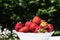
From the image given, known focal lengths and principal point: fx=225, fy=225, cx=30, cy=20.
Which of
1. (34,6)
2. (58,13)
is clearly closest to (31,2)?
(34,6)

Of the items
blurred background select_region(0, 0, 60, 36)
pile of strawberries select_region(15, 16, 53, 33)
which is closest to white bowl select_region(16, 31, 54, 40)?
pile of strawberries select_region(15, 16, 53, 33)

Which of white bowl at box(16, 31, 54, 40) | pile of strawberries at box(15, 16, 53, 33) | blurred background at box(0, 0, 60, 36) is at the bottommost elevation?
white bowl at box(16, 31, 54, 40)

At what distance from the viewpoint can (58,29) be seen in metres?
3.48

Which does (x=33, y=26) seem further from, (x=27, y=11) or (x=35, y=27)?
(x=27, y=11)

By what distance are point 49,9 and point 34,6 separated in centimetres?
35

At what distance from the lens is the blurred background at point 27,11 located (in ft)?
11.0

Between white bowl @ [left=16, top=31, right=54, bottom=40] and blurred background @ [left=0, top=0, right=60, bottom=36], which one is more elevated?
blurred background @ [left=0, top=0, right=60, bottom=36]

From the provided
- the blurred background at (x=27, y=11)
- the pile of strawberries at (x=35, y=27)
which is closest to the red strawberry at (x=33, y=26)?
the pile of strawberries at (x=35, y=27)

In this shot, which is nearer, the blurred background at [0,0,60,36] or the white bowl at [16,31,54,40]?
the white bowl at [16,31,54,40]

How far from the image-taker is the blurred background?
3357 millimetres

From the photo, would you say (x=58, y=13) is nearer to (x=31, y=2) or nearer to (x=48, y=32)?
(x=31, y=2)

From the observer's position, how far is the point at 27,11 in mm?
3584

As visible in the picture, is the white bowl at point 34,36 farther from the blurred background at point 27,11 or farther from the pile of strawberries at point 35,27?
the blurred background at point 27,11

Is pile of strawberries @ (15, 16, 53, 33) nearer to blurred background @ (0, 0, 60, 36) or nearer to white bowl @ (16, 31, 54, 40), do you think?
white bowl @ (16, 31, 54, 40)
